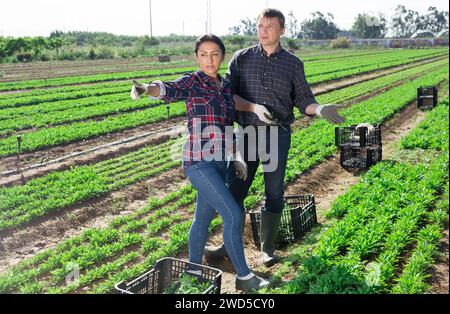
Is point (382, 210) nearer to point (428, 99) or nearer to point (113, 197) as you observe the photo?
point (113, 197)

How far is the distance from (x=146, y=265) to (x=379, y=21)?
377ft

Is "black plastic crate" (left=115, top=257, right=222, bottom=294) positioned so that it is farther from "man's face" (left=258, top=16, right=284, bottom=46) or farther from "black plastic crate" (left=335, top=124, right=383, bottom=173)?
"black plastic crate" (left=335, top=124, right=383, bottom=173)

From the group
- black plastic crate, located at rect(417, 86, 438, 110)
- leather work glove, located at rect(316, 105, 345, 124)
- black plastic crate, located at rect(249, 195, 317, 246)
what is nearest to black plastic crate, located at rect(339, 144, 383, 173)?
black plastic crate, located at rect(249, 195, 317, 246)

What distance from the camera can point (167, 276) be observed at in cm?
380

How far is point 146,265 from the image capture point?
15.0 feet

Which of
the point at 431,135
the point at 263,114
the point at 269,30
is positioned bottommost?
the point at 431,135

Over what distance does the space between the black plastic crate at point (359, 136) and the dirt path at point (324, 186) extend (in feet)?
1.20

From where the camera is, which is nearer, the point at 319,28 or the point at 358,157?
the point at 358,157

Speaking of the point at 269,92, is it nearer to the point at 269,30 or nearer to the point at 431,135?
the point at 269,30

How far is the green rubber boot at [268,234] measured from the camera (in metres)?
4.45

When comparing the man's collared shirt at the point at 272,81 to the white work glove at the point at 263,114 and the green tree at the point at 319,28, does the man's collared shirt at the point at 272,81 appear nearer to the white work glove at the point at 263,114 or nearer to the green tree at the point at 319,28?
the white work glove at the point at 263,114

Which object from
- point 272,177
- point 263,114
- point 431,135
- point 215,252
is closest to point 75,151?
point 215,252

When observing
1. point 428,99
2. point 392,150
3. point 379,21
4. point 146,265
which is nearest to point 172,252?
point 146,265

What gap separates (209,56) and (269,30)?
0.67 metres
